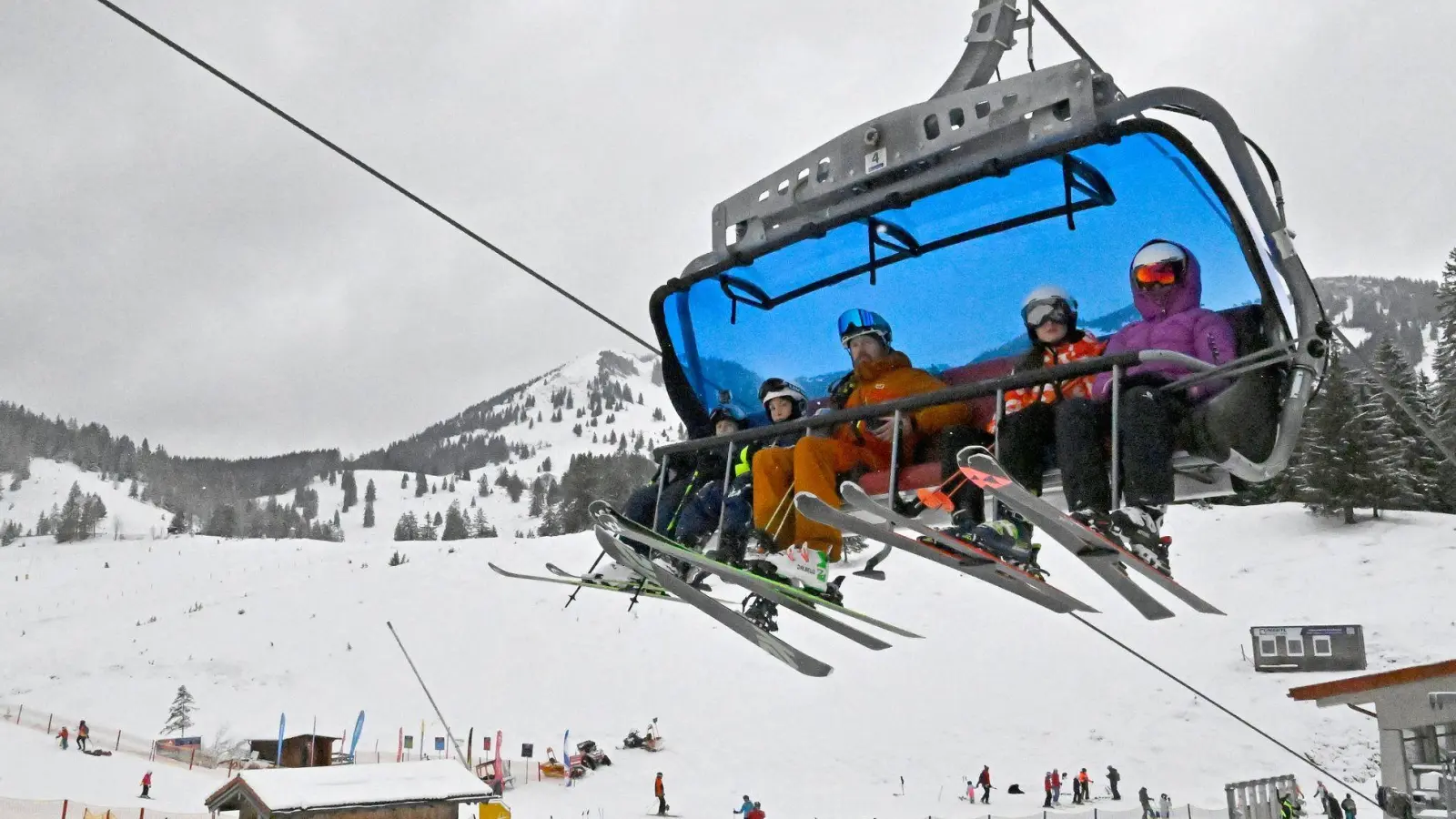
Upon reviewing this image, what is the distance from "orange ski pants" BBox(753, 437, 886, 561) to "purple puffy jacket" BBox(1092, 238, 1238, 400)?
1.46m

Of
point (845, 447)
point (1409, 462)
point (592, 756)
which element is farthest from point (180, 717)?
point (1409, 462)

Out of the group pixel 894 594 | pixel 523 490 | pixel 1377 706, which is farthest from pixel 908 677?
pixel 523 490

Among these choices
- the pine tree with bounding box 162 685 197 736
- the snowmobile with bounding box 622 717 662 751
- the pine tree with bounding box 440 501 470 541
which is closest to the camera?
the snowmobile with bounding box 622 717 662 751

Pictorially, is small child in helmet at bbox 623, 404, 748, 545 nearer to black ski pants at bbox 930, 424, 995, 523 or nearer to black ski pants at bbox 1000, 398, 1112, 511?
black ski pants at bbox 930, 424, 995, 523

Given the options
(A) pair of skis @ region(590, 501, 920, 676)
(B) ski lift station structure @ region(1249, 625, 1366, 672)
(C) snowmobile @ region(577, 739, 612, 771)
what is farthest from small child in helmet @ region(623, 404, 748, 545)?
(B) ski lift station structure @ region(1249, 625, 1366, 672)

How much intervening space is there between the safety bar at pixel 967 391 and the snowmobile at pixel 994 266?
1 centimetres

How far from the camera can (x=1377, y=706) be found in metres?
15.8

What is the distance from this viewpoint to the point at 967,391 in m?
5.70

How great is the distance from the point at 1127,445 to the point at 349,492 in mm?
178980

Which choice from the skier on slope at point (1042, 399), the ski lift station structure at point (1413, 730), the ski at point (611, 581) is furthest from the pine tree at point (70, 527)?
the skier on slope at point (1042, 399)

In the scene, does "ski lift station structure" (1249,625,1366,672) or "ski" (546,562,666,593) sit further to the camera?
"ski lift station structure" (1249,625,1366,672)

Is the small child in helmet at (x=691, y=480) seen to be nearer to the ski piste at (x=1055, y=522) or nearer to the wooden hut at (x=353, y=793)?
the ski piste at (x=1055, y=522)

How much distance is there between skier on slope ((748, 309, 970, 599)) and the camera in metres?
6.43

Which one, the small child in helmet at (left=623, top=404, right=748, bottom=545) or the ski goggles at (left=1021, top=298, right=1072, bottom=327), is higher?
the ski goggles at (left=1021, top=298, right=1072, bottom=327)
